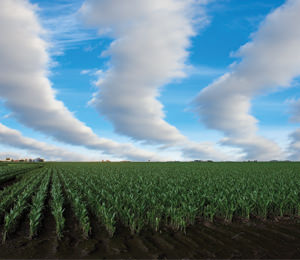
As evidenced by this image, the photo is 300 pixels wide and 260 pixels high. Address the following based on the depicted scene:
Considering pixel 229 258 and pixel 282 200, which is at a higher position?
pixel 282 200

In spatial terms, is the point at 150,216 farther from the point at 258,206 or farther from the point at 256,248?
the point at 258,206

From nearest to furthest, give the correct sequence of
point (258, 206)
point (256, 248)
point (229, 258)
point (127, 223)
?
point (229, 258) → point (256, 248) → point (127, 223) → point (258, 206)

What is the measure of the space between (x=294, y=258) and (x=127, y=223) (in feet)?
16.9

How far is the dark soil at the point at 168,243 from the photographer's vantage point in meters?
6.75

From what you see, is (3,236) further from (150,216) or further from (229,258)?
(229,258)

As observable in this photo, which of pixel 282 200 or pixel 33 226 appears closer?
pixel 33 226

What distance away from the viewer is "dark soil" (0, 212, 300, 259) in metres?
6.75

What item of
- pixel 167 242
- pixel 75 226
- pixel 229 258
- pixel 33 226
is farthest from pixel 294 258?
pixel 33 226

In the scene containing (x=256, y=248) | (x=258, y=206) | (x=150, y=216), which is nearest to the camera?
(x=256, y=248)

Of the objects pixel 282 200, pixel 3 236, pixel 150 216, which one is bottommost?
pixel 3 236

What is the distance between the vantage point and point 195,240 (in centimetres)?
762

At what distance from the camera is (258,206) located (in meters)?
Answer: 10.7

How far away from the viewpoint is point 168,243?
24.0 ft

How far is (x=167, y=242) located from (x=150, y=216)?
2213mm
